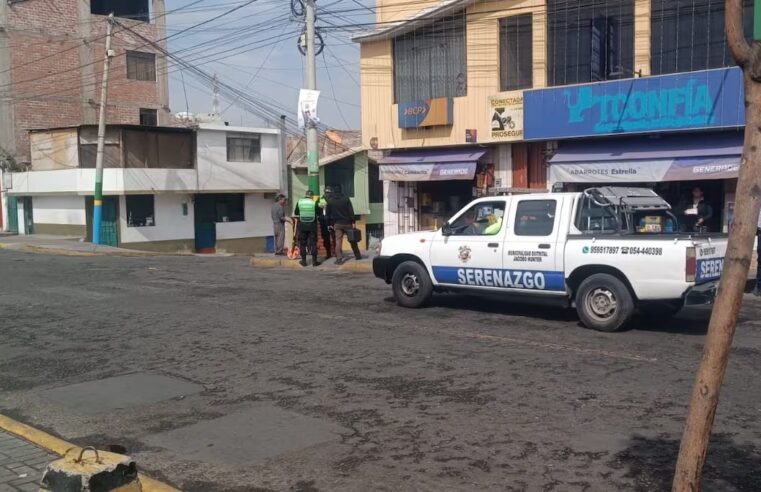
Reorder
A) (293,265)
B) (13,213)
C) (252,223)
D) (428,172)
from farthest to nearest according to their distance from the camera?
(252,223) → (13,213) → (428,172) → (293,265)

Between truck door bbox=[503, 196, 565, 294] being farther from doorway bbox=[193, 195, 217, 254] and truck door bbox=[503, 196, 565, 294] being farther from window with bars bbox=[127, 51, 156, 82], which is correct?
window with bars bbox=[127, 51, 156, 82]

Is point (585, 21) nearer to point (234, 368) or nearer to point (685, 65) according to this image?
point (685, 65)

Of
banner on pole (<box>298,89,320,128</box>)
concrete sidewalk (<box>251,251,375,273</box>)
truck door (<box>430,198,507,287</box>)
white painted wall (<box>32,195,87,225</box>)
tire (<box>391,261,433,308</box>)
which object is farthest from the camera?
white painted wall (<box>32,195,87,225</box>)

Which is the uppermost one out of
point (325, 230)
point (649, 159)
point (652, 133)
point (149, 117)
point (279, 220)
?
point (149, 117)

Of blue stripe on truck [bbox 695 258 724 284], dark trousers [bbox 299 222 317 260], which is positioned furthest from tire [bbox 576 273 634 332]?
dark trousers [bbox 299 222 317 260]

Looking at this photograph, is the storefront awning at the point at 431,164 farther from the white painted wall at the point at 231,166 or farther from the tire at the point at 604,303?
the white painted wall at the point at 231,166

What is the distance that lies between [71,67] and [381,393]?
38493 millimetres

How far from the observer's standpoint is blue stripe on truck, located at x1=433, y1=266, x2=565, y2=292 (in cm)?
1009

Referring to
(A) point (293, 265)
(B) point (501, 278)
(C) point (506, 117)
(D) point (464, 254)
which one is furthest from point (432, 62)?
(B) point (501, 278)

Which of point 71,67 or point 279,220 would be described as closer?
point 279,220

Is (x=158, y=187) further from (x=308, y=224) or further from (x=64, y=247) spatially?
(x=308, y=224)

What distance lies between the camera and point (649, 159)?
1728 cm

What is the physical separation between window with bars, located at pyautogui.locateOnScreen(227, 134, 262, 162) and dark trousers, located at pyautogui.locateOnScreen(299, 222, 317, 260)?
20.6 m

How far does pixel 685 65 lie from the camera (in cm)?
1720
